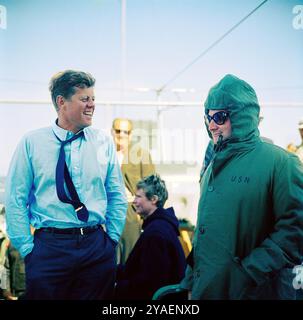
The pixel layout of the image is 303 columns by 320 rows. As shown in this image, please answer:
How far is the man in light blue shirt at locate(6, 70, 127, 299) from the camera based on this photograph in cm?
182

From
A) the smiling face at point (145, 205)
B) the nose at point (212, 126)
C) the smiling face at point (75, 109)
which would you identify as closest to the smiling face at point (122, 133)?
the smiling face at point (145, 205)

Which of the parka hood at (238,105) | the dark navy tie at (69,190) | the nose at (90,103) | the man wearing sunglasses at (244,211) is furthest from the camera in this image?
the nose at (90,103)

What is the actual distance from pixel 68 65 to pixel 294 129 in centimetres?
111

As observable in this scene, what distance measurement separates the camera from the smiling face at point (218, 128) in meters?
1.57

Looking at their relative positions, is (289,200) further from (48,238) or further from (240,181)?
(48,238)

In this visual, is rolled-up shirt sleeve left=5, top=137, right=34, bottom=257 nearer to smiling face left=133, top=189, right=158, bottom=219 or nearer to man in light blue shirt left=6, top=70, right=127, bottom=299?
man in light blue shirt left=6, top=70, right=127, bottom=299

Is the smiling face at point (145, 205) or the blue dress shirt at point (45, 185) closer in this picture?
the blue dress shirt at point (45, 185)

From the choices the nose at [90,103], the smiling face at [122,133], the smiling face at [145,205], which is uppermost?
the nose at [90,103]

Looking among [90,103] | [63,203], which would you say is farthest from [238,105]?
[63,203]

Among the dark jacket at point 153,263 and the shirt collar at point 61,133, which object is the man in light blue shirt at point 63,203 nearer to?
the shirt collar at point 61,133

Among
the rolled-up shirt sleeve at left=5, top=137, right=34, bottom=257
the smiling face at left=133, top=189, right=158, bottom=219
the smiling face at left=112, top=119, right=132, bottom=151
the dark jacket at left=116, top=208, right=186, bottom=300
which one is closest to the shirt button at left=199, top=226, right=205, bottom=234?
the dark jacket at left=116, top=208, right=186, bottom=300

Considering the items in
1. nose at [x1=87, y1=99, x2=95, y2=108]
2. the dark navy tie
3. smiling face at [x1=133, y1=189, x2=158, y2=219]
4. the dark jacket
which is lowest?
the dark jacket

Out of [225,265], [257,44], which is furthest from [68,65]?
[225,265]

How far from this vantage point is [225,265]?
1529mm
